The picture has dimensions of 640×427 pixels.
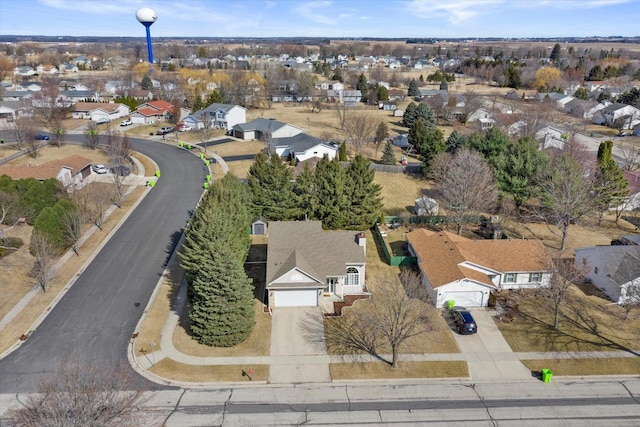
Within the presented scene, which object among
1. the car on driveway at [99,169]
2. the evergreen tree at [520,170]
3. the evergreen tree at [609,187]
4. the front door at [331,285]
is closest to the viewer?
the front door at [331,285]

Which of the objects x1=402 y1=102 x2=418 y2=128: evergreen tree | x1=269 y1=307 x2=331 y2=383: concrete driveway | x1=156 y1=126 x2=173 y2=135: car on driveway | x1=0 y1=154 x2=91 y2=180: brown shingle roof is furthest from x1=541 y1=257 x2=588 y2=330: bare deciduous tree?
x1=156 y1=126 x2=173 y2=135: car on driveway

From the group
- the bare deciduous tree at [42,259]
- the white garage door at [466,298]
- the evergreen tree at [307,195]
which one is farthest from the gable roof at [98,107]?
the white garage door at [466,298]

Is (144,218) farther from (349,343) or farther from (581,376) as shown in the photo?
(581,376)

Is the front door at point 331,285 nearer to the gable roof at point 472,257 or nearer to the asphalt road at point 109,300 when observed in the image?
the gable roof at point 472,257

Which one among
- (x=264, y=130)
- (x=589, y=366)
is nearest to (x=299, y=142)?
(x=264, y=130)

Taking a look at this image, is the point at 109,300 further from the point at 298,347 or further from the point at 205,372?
the point at 298,347

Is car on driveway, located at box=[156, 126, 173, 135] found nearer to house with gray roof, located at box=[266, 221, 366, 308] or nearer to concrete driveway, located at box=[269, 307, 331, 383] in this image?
house with gray roof, located at box=[266, 221, 366, 308]
